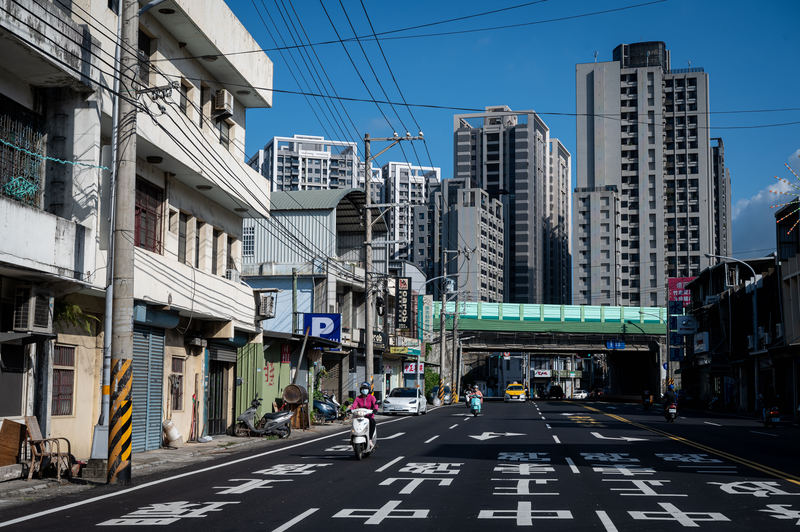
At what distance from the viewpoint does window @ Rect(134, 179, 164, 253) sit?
2239 cm

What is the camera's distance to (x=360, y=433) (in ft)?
62.4

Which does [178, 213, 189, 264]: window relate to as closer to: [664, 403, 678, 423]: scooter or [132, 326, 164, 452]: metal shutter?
[132, 326, 164, 452]: metal shutter

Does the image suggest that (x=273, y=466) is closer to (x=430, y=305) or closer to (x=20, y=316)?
(x=20, y=316)

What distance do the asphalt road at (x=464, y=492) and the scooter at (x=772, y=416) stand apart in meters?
16.0

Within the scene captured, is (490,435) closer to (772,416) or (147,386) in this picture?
(147,386)

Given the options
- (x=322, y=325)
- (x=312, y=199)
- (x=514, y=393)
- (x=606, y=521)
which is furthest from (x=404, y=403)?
(x=606, y=521)

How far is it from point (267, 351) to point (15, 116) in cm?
1801

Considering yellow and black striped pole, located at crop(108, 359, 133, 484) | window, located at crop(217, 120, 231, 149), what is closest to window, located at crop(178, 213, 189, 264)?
window, located at crop(217, 120, 231, 149)

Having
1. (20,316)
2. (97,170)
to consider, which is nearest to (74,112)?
(97,170)

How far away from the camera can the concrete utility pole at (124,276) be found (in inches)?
589

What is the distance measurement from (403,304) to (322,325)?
74.6ft

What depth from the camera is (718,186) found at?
178750 mm

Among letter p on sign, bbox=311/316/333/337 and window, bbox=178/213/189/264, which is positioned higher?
window, bbox=178/213/189/264

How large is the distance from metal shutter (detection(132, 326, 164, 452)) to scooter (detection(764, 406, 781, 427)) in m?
26.6
